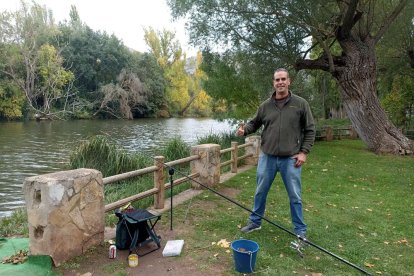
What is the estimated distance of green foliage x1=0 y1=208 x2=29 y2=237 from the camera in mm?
5066

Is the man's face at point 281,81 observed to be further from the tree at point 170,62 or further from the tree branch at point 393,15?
the tree at point 170,62

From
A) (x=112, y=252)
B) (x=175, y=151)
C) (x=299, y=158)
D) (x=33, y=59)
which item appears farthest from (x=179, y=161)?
(x=33, y=59)

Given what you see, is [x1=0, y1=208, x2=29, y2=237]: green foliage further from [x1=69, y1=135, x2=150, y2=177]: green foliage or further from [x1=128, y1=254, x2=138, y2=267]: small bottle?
[x1=69, y1=135, x2=150, y2=177]: green foliage

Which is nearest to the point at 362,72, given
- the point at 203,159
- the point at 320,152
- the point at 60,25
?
the point at 320,152

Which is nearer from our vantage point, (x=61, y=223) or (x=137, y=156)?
(x=61, y=223)

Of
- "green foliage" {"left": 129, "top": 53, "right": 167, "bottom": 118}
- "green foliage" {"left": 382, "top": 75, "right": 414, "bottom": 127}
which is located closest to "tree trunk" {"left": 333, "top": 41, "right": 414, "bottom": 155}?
"green foliage" {"left": 382, "top": 75, "right": 414, "bottom": 127}

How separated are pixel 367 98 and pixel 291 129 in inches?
377

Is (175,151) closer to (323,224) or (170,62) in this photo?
(323,224)

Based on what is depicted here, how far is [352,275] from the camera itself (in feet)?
10.9

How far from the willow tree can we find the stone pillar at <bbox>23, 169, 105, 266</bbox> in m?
9.24

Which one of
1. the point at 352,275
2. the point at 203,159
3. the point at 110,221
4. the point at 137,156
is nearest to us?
the point at 352,275

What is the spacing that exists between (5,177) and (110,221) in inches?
288

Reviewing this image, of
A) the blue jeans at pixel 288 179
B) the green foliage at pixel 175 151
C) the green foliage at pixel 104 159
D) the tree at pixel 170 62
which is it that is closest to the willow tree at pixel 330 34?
the green foliage at pixel 175 151

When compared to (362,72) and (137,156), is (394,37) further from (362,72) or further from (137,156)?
(137,156)
